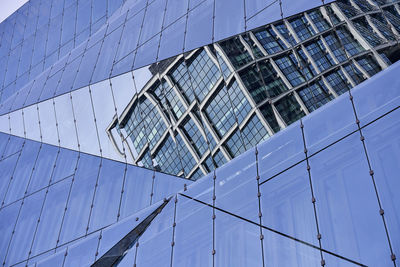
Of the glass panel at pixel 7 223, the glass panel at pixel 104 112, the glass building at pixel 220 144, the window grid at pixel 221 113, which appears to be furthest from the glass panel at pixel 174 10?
the glass panel at pixel 7 223

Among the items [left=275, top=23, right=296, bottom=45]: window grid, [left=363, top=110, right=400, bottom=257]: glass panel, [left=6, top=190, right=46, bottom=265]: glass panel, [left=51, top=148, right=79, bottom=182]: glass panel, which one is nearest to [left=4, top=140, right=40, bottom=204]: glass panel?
[left=6, top=190, right=46, bottom=265]: glass panel

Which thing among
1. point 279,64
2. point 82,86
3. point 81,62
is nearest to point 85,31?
point 81,62

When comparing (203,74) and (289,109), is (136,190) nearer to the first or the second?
(203,74)

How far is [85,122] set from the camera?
19047 millimetres

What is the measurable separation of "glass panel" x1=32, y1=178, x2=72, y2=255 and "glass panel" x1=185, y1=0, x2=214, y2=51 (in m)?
6.35

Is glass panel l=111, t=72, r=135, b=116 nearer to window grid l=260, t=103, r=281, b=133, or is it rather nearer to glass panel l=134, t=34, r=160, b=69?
glass panel l=134, t=34, r=160, b=69

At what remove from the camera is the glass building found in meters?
9.77

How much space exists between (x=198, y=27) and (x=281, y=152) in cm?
622

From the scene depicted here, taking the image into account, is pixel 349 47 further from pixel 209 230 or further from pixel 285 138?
pixel 209 230

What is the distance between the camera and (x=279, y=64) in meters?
12.8

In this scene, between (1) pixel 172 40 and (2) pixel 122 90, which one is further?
(2) pixel 122 90

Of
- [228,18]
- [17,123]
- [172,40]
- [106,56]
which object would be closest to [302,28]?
[228,18]

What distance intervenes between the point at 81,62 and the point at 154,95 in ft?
23.8

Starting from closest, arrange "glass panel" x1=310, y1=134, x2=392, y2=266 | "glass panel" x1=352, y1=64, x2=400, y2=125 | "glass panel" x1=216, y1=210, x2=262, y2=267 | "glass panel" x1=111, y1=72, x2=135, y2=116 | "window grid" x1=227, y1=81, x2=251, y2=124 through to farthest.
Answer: "glass panel" x1=310, y1=134, x2=392, y2=266 < "glass panel" x1=352, y1=64, x2=400, y2=125 < "glass panel" x1=216, y1=210, x2=262, y2=267 < "window grid" x1=227, y1=81, x2=251, y2=124 < "glass panel" x1=111, y1=72, x2=135, y2=116
